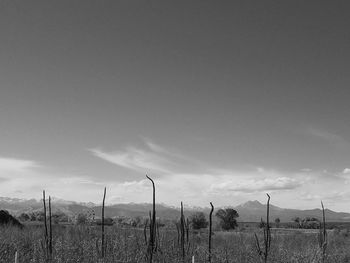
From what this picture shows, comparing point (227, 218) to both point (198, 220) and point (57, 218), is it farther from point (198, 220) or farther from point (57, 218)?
point (57, 218)

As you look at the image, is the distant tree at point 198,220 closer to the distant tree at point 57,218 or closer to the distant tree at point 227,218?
the distant tree at point 227,218

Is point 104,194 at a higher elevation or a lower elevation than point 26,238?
higher

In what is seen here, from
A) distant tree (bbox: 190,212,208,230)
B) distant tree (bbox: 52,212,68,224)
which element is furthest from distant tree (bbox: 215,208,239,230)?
distant tree (bbox: 52,212,68,224)

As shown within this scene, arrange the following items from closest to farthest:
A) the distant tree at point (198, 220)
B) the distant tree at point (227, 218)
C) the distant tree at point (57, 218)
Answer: the distant tree at point (57, 218) < the distant tree at point (227, 218) < the distant tree at point (198, 220)

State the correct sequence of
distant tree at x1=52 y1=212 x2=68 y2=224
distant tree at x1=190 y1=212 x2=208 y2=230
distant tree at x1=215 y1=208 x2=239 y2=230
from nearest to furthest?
distant tree at x1=52 y1=212 x2=68 y2=224
distant tree at x1=215 y1=208 x2=239 y2=230
distant tree at x1=190 y1=212 x2=208 y2=230

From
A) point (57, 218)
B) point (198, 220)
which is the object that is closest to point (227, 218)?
point (198, 220)

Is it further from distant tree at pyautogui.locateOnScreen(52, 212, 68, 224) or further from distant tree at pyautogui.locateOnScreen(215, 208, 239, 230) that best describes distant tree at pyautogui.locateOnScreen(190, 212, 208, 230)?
distant tree at pyautogui.locateOnScreen(52, 212, 68, 224)

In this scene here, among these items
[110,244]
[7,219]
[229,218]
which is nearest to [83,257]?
[110,244]

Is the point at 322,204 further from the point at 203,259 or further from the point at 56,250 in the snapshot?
the point at 56,250

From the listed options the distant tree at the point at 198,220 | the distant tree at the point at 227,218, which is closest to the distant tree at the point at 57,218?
the distant tree at the point at 198,220

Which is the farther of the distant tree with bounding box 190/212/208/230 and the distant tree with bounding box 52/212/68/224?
the distant tree with bounding box 190/212/208/230

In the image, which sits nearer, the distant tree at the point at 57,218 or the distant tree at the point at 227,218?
the distant tree at the point at 57,218

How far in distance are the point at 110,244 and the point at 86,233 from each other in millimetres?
10054

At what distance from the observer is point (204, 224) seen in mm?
75375
